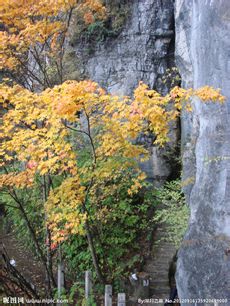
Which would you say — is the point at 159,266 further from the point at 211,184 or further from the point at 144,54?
the point at 144,54

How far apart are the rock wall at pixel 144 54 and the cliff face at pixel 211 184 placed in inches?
228

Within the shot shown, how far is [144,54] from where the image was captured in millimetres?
11969

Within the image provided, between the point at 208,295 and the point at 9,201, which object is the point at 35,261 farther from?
the point at 208,295

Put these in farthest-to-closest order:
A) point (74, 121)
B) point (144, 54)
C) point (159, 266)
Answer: point (144, 54), point (159, 266), point (74, 121)

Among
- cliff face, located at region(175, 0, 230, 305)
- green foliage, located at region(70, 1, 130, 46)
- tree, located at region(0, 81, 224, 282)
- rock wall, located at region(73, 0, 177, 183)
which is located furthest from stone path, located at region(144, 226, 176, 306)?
green foliage, located at region(70, 1, 130, 46)

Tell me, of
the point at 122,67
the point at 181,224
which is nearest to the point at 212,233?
the point at 181,224

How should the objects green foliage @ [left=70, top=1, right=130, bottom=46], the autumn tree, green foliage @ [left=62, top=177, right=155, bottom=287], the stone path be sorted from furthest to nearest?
1. green foliage @ [left=70, top=1, right=130, bottom=46]
2. green foliage @ [left=62, top=177, right=155, bottom=287]
3. the stone path
4. the autumn tree

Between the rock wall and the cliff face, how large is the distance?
579 centimetres

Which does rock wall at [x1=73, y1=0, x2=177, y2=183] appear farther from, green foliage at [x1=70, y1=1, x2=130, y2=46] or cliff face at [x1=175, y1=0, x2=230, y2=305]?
cliff face at [x1=175, y1=0, x2=230, y2=305]

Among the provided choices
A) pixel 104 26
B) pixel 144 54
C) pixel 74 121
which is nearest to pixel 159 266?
pixel 74 121

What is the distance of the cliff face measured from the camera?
496cm

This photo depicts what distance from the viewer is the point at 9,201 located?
1002cm

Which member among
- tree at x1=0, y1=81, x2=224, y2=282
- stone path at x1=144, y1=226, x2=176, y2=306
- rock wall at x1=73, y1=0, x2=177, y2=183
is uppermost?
rock wall at x1=73, y1=0, x2=177, y2=183

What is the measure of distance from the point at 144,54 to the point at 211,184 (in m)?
8.01
